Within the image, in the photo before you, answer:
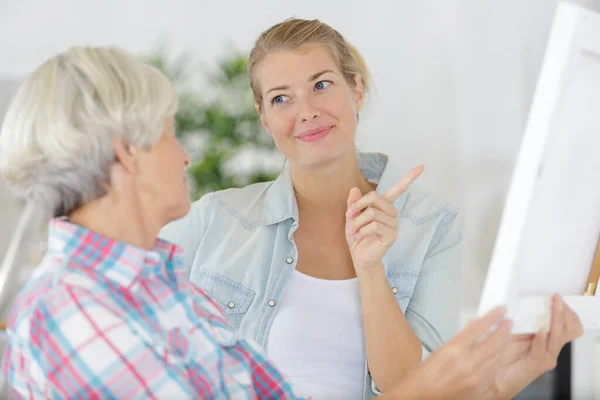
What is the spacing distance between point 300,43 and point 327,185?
0.93 feet

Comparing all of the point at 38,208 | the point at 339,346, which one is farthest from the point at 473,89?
the point at 38,208

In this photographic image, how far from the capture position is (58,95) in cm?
84

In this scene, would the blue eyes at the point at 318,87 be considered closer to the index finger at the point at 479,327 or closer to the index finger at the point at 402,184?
the index finger at the point at 402,184

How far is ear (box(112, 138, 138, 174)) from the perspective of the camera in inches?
34.3

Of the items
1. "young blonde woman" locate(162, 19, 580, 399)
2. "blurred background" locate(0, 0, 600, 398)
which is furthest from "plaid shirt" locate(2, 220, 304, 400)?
"blurred background" locate(0, 0, 600, 398)

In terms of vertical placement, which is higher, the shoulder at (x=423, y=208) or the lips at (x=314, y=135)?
the lips at (x=314, y=135)

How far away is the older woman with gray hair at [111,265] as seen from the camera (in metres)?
0.78

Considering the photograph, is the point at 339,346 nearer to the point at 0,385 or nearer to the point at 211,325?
the point at 211,325

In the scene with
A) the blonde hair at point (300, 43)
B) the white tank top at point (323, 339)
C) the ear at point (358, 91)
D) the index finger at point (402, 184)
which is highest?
the blonde hair at point (300, 43)

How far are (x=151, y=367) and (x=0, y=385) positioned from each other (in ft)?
0.93

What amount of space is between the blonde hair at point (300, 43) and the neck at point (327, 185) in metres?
0.16

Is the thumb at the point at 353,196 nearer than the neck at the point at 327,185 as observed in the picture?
Yes

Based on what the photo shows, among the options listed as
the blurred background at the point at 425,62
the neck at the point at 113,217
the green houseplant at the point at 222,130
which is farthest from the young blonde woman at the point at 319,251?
the blurred background at the point at 425,62

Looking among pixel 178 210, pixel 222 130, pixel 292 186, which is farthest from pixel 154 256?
pixel 222 130
